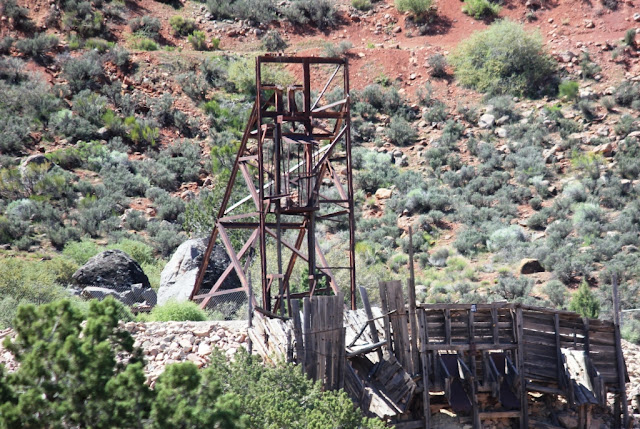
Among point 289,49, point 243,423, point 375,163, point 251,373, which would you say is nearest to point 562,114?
point 375,163

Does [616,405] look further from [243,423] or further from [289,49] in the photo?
[289,49]

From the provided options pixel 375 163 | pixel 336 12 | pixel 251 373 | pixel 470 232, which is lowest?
pixel 251 373

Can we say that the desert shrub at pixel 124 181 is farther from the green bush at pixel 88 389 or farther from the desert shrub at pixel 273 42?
the green bush at pixel 88 389

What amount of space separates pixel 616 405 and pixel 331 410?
7299 millimetres

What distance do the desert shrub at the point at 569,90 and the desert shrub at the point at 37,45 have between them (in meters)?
24.4

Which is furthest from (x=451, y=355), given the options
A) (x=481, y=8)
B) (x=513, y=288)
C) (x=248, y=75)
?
(x=481, y=8)

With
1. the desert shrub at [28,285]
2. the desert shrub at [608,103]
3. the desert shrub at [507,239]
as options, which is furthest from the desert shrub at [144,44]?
the desert shrub at [28,285]

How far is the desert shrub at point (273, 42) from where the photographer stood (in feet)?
164

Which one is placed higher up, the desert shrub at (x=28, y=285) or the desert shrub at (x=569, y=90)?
the desert shrub at (x=569, y=90)

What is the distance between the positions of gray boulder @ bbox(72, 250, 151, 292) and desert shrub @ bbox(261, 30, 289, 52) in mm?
26843

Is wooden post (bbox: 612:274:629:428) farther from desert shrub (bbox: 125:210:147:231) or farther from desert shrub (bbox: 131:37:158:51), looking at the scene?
desert shrub (bbox: 131:37:158:51)

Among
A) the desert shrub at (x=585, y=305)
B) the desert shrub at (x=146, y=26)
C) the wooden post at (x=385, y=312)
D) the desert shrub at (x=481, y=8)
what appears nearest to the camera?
the wooden post at (x=385, y=312)

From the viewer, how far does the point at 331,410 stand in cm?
1273

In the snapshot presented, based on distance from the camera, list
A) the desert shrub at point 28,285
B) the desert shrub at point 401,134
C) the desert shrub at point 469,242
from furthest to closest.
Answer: the desert shrub at point 401,134
the desert shrub at point 469,242
the desert shrub at point 28,285
